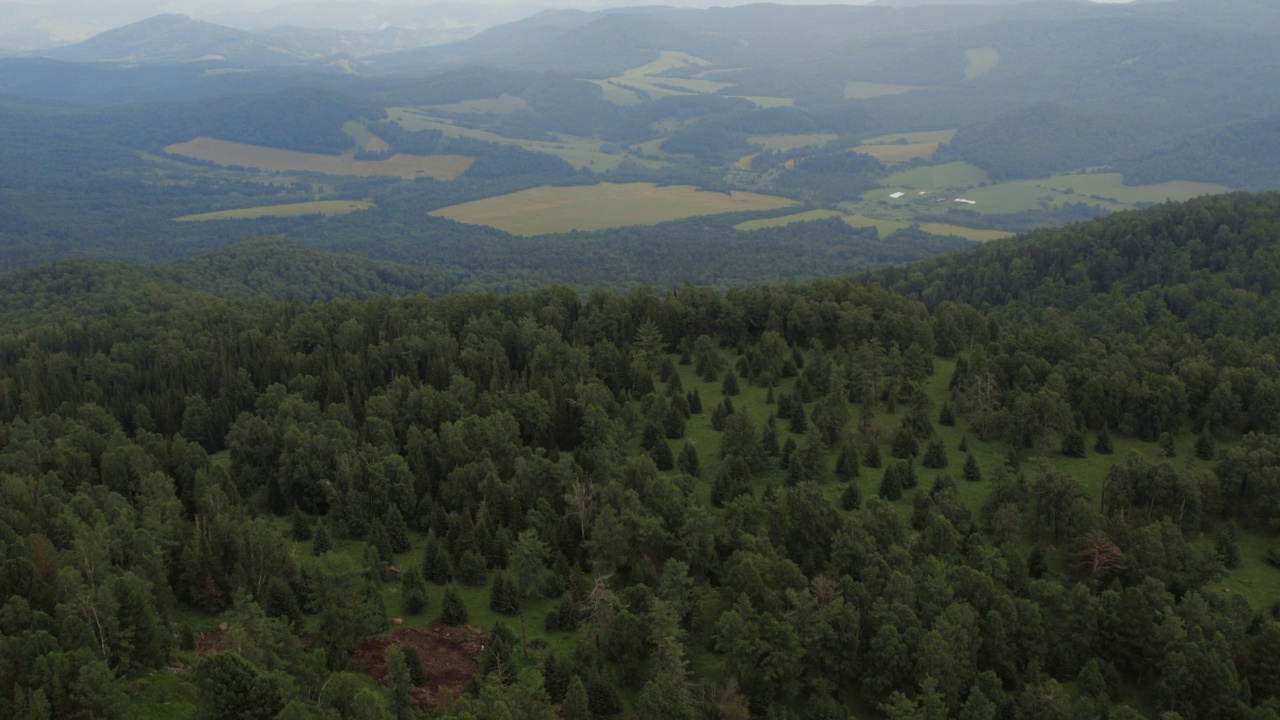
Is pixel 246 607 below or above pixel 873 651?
above

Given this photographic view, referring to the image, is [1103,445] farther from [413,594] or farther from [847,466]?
[413,594]

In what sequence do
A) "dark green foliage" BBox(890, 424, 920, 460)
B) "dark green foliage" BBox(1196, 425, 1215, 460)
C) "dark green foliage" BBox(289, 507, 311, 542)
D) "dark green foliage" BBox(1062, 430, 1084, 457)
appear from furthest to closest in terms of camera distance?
"dark green foliage" BBox(890, 424, 920, 460) → "dark green foliage" BBox(1062, 430, 1084, 457) → "dark green foliage" BBox(1196, 425, 1215, 460) → "dark green foliage" BBox(289, 507, 311, 542)

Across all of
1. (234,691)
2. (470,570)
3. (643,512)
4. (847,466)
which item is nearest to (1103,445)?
(847,466)

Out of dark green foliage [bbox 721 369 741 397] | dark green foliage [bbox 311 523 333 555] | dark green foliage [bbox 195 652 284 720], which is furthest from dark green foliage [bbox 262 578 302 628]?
dark green foliage [bbox 721 369 741 397]

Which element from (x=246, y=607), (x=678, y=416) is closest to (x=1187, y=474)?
(x=678, y=416)

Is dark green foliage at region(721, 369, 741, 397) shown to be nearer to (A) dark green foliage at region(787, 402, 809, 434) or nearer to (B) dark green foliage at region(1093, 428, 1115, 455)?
(A) dark green foliage at region(787, 402, 809, 434)

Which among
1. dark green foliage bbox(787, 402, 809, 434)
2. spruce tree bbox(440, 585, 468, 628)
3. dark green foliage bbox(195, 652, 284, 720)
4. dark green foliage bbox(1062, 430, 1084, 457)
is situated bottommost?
spruce tree bbox(440, 585, 468, 628)

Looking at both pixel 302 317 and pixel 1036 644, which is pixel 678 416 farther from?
pixel 302 317
